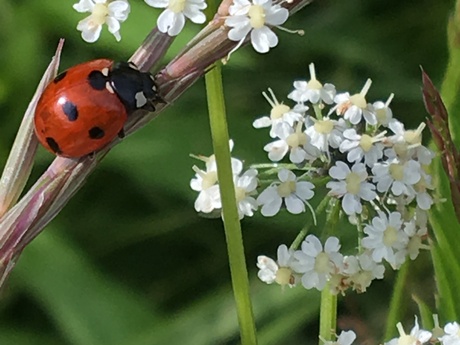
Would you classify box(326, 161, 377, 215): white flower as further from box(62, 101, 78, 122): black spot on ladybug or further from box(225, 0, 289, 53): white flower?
box(62, 101, 78, 122): black spot on ladybug

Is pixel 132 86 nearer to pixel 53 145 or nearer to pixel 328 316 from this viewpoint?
pixel 53 145

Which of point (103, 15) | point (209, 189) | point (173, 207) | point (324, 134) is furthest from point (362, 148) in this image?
point (173, 207)

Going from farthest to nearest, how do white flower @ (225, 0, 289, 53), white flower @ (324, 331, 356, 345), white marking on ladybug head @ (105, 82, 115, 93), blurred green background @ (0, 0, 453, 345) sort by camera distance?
1. blurred green background @ (0, 0, 453, 345)
2. white marking on ladybug head @ (105, 82, 115, 93)
3. white flower @ (324, 331, 356, 345)
4. white flower @ (225, 0, 289, 53)

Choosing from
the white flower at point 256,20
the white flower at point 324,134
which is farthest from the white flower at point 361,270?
the white flower at point 256,20

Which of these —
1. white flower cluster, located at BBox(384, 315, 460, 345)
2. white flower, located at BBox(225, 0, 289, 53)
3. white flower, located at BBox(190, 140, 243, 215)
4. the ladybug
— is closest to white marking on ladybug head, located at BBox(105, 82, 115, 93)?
the ladybug

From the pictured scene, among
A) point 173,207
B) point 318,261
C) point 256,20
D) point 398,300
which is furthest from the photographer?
point 173,207

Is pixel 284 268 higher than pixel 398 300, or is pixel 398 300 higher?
pixel 284 268

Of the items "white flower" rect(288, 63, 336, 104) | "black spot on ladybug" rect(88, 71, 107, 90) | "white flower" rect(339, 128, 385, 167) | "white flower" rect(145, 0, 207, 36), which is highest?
"white flower" rect(145, 0, 207, 36)
